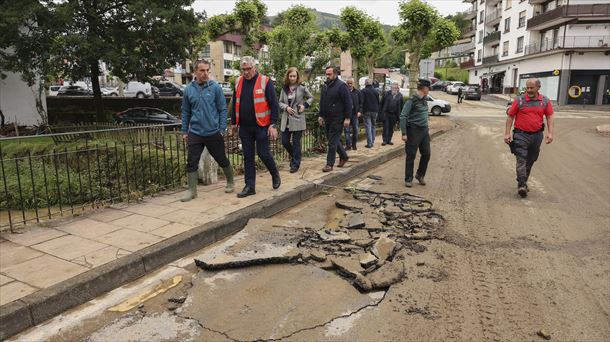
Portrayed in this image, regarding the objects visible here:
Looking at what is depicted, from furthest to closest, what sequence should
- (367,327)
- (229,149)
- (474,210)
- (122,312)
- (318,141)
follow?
1. (318,141)
2. (229,149)
3. (474,210)
4. (122,312)
5. (367,327)

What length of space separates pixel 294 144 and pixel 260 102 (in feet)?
6.68

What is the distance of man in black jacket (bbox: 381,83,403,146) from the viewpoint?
12.8 m

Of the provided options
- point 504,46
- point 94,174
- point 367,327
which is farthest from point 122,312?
point 504,46

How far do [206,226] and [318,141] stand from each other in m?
6.15

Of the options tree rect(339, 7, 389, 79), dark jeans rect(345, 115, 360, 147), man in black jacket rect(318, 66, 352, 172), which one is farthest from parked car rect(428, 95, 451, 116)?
man in black jacket rect(318, 66, 352, 172)

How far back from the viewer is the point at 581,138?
16156 millimetres

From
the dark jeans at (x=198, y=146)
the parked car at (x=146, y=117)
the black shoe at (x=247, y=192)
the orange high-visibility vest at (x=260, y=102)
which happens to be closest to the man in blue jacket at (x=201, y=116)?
the dark jeans at (x=198, y=146)

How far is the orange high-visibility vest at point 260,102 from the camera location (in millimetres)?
6262

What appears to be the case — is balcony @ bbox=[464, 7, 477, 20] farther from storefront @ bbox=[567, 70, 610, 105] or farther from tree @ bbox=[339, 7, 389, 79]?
tree @ bbox=[339, 7, 389, 79]

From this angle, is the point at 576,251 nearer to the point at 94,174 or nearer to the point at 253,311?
the point at 253,311

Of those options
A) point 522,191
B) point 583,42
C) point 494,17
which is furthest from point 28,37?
point 494,17

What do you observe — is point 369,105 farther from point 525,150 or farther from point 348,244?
point 348,244

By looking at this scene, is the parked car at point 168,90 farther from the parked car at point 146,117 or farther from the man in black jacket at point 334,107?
the man in black jacket at point 334,107

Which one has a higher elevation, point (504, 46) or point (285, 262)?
point (504, 46)
